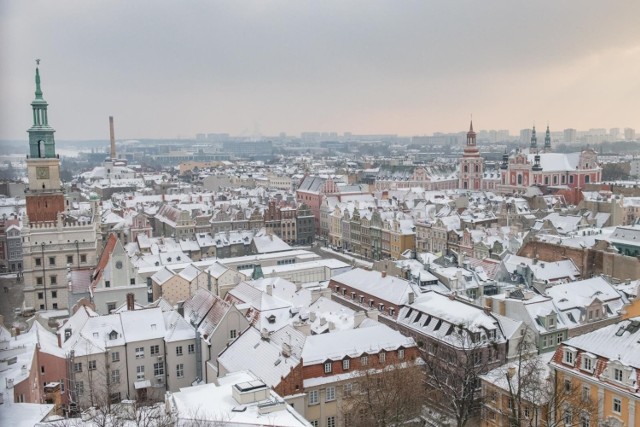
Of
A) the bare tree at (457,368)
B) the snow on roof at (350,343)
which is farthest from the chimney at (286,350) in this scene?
the bare tree at (457,368)

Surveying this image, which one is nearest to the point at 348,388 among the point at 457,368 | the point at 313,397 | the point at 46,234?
the point at 313,397

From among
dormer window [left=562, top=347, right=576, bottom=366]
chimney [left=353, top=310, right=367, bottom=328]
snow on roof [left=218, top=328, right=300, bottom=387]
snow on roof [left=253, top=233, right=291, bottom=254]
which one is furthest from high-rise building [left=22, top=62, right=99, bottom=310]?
dormer window [left=562, top=347, right=576, bottom=366]

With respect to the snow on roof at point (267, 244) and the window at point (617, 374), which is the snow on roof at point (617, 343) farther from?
the snow on roof at point (267, 244)

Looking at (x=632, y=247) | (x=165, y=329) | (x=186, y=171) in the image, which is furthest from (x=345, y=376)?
(x=186, y=171)

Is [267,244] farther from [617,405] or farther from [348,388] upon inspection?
[617,405]

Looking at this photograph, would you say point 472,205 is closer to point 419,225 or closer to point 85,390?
point 419,225

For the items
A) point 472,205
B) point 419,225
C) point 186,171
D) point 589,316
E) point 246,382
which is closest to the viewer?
point 246,382

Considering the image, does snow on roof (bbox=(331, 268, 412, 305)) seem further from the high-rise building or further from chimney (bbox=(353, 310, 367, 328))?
the high-rise building
